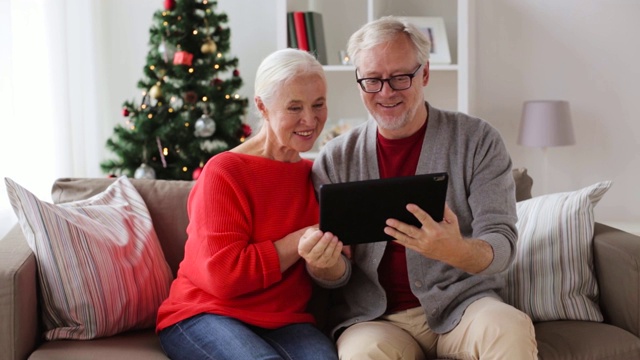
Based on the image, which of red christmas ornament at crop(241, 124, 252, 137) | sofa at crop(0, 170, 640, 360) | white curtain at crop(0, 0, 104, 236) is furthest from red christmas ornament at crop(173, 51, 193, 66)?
sofa at crop(0, 170, 640, 360)

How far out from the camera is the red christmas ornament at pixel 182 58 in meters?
3.80

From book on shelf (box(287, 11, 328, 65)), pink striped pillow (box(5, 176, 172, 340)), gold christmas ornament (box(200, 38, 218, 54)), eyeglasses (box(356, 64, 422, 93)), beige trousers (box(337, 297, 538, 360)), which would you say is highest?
book on shelf (box(287, 11, 328, 65))

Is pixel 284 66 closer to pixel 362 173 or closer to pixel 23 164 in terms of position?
pixel 362 173

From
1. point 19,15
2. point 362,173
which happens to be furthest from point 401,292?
point 19,15

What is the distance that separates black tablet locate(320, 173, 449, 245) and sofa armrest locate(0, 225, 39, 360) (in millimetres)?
738

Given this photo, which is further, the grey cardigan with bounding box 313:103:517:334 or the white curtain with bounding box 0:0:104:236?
the white curtain with bounding box 0:0:104:236

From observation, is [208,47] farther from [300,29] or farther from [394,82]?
[394,82]

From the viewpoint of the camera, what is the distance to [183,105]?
3930 millimetres

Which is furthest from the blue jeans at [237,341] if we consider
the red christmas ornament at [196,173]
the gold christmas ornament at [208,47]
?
the gold christmas ornament at [208,47]

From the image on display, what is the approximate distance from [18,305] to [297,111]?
2.68 ft

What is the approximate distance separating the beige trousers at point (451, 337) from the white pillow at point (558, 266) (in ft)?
0.94

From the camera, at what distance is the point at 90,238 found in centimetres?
224

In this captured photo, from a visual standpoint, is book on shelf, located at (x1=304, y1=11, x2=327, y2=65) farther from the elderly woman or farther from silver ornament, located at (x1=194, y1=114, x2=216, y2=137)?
the elderly woman

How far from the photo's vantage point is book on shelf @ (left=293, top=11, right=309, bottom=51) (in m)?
4.15
